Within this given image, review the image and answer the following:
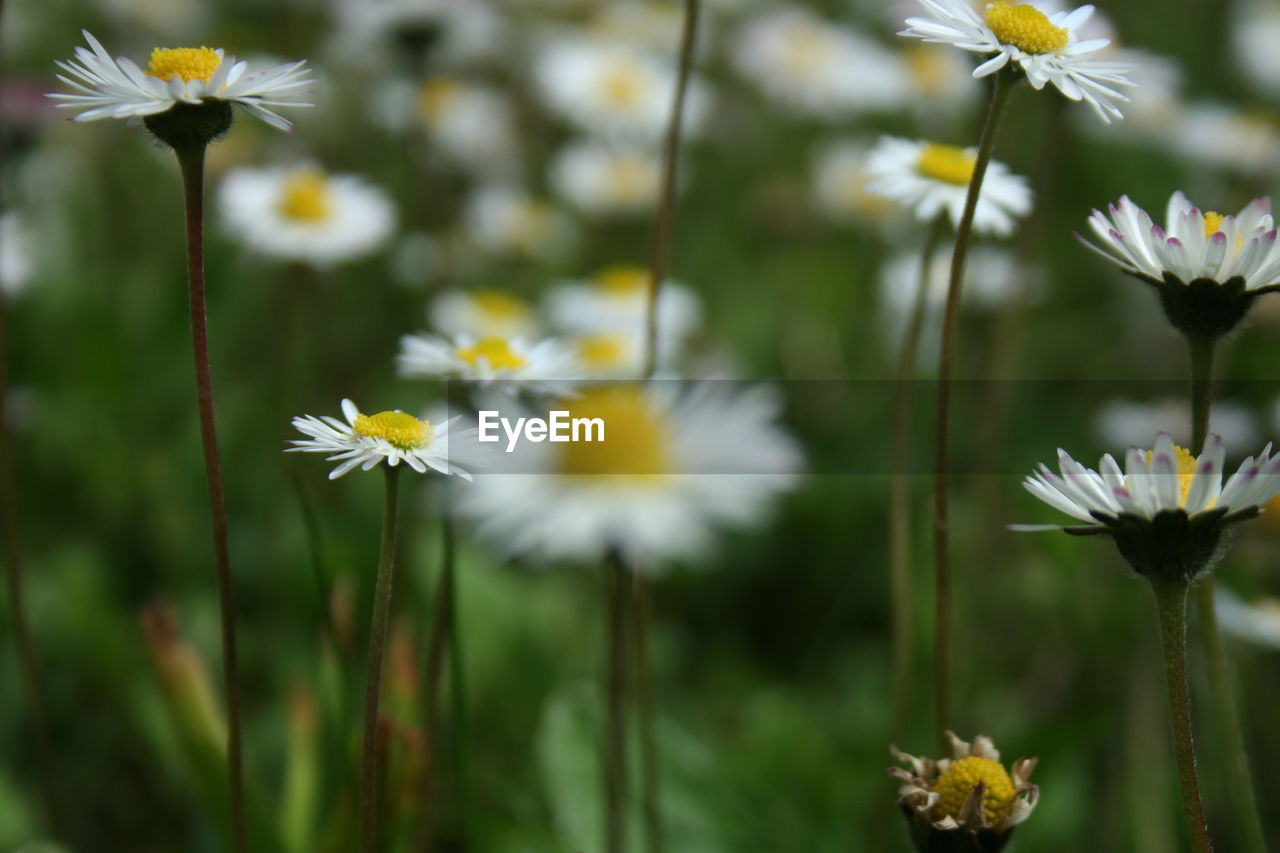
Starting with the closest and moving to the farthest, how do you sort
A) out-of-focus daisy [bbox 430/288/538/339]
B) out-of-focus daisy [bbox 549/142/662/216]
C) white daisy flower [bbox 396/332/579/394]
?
white daisy flower [bbox 396/332/579/394]
out-of-focus daisy [bbox 430/288/538/339]
out-of-focus daisy [bbox 549/142/662/216]

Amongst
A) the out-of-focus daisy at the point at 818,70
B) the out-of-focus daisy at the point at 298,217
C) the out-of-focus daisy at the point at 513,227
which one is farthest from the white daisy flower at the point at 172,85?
the out-of-focus daisy at the point at 818,70

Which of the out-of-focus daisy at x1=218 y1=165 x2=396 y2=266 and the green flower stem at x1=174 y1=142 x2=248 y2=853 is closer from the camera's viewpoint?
the green flower stem at x1=174 y1=142 x2=248 y2=853

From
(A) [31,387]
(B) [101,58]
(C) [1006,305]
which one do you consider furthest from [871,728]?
(A) [31,387]

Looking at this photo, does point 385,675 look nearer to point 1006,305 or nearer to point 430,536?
point 430,536

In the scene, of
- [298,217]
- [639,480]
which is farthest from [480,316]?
[639,480]

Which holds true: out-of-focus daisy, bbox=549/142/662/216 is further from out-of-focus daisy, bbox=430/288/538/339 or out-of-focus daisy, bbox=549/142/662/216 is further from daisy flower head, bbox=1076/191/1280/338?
daisy flower head, bbox=1076/191/1280/338

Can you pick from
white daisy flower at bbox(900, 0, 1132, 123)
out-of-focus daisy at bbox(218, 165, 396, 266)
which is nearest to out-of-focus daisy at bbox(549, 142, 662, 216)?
out-of-focus daisy at bbox(218, 165, 396, 266)

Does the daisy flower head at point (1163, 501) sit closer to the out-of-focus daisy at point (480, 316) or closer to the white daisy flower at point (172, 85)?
the white daisy flower at point (172, 85)
